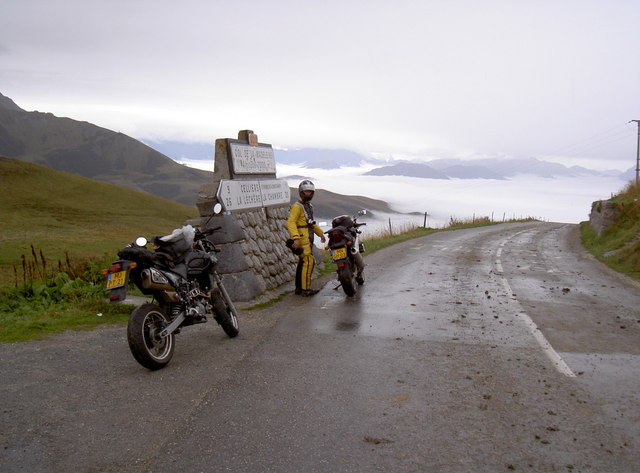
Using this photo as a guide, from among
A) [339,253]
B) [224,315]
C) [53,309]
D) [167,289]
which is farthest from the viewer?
[339,253]

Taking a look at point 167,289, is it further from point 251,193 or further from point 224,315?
point 251,193

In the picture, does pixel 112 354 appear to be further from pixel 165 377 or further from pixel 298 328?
pixel 298 328

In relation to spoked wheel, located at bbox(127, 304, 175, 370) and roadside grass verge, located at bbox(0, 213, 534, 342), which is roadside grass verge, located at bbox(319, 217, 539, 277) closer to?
roadside grass verge, located at bbox(0, 213, 534, 342)

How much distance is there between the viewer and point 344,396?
507 cm

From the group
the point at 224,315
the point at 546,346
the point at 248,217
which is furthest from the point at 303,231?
the point at 546,346

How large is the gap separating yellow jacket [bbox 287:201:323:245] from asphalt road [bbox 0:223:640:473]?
161 centimetres

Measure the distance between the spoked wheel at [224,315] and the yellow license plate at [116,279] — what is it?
1430 mm

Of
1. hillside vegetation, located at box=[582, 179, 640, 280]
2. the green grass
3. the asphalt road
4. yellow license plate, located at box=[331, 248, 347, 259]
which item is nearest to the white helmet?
yellow license plate, located at box=[331, 248, 347, 259]

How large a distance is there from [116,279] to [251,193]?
6.05 m

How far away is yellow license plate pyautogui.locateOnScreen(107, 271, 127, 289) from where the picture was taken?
18.5ft

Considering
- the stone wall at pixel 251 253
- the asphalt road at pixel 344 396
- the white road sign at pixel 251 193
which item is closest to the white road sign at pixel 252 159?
the white road sign at pixel 251 193

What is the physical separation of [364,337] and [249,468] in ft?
12.1

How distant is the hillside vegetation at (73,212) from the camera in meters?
55.4

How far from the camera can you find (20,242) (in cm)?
4791
